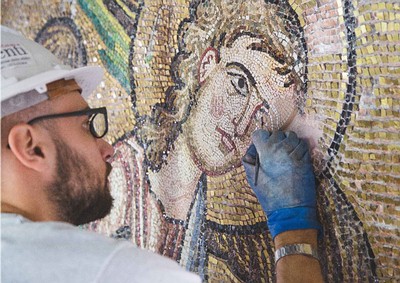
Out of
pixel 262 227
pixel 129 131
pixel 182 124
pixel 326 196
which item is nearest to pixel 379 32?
pixel 326 196

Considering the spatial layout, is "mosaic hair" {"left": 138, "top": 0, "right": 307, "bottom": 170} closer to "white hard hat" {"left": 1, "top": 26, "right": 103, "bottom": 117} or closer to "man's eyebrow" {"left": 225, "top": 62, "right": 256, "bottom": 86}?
"man's eyebrow" {"left": 225, "top": 62, "right": 256, "bottom": 86}

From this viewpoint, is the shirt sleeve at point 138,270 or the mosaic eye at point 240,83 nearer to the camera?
the shirt sleeve at point 138,270

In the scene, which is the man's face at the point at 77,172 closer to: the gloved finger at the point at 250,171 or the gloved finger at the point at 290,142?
the gloved finger at the point at 250,171

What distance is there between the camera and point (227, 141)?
1.56 meters

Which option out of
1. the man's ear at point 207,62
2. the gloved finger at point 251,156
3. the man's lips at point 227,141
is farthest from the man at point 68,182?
the man's ear at point 207,62

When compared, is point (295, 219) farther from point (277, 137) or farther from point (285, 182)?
point (277, 137)

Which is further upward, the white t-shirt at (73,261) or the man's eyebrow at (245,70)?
the man's eyebrow at (245,70)

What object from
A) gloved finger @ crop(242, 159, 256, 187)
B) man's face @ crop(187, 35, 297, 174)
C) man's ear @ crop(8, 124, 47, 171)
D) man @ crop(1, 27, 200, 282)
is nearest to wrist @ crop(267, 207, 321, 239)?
gloved finger @ crop(242, 159, 256, 187)

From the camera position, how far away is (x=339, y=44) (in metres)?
1.23

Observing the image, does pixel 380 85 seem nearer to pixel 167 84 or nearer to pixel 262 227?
pixel 262 227

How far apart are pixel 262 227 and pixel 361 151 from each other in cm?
41

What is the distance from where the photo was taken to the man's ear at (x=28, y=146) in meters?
1.21

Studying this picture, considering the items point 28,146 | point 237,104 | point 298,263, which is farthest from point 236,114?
point 28,146

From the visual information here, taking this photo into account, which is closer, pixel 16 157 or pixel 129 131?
pixel 16 157
